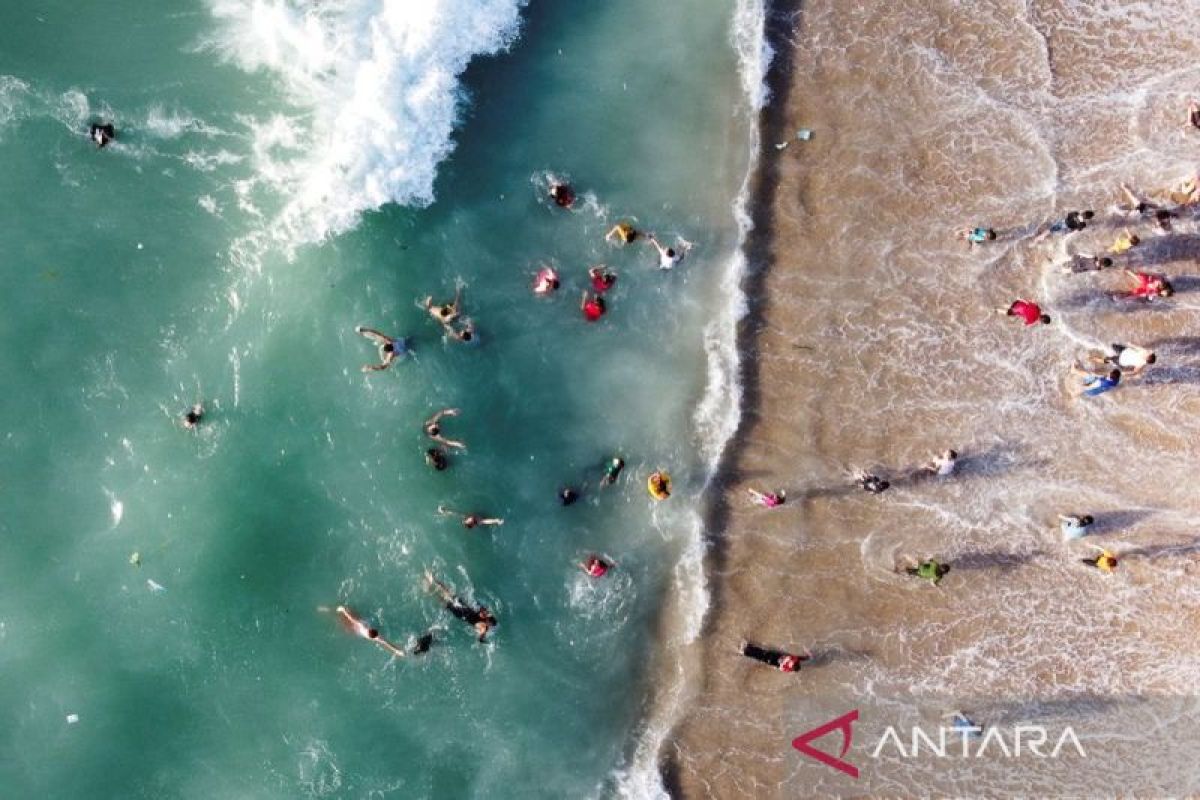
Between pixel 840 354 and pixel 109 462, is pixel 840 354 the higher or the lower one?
the higher one

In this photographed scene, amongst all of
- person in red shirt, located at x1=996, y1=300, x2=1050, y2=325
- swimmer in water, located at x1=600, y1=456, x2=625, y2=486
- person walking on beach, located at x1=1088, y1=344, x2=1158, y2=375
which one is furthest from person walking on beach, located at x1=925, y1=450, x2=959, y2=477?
swimmer in water, located at x1=600, y1=456, x2=625, y2=486

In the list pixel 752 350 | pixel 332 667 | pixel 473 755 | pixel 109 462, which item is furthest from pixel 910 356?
pixel 109 462

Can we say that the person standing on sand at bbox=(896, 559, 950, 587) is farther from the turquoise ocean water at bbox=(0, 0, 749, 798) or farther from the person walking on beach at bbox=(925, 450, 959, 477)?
the turquoise ocean water at bbox=(0, 0, 749, 798)

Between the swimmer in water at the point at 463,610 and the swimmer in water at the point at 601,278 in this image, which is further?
the swimmer in water at the point at 463,610

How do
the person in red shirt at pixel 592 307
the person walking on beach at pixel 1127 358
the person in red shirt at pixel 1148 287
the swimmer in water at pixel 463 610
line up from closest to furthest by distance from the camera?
the person walking on beach at pixel 1127 358
the person in red shirt at pixel 1148 287
the person in red shirt at pixel 592 307
the swimmer in water at pixel 463 610

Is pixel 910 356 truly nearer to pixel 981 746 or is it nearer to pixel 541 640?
pixel 981 746

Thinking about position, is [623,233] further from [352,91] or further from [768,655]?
[768,655]

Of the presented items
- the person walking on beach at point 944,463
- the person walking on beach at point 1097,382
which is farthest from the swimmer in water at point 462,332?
the person walking on beach at point 1097,382

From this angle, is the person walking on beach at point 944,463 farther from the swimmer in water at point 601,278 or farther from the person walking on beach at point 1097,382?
the swimmer in water at point 601,278
